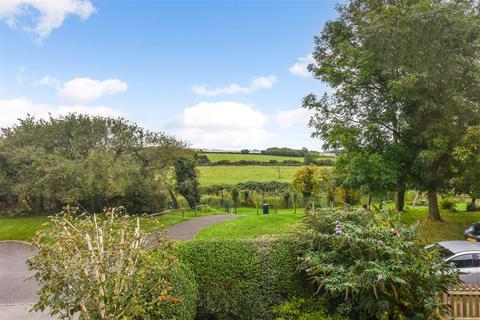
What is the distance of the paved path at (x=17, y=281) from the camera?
27.7ft

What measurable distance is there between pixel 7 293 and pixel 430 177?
1707 cm

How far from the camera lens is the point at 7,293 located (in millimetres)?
10109

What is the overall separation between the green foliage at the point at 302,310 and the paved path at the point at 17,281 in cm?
427

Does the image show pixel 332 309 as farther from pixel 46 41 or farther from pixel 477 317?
pixel 46 41

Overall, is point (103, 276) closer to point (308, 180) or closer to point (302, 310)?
point (302, 310)

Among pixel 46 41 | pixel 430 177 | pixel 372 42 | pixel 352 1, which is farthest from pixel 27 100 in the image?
pixel 430 177

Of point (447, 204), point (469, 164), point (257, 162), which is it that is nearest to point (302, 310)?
point (469, 164)

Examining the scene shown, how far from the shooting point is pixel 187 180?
2491 cm

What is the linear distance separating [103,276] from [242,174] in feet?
111

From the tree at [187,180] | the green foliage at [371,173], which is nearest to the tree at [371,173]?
the green foliage at [371,173]

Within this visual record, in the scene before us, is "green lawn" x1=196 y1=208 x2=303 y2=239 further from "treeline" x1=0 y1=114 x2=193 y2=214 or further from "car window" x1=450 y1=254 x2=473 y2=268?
"treeline" x1=0 y1=114 x2=193 y2=214

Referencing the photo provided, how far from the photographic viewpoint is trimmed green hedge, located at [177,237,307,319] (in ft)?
20.3

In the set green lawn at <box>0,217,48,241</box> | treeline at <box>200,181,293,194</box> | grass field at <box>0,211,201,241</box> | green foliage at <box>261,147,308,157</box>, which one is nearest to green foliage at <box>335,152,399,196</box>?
grass field at <box>0,211,201,241</box>

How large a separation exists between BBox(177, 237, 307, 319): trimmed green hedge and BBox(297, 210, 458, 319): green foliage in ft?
1.68
